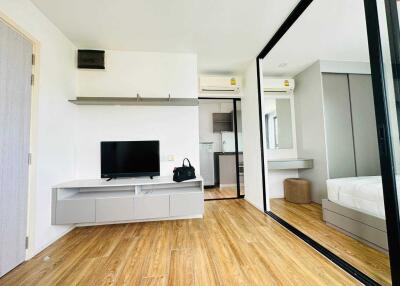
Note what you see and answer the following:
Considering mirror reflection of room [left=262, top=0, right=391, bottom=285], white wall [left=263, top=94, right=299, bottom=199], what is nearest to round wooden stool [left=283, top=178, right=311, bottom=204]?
mirror reflection of room [left=262, top=0, right=391, bottom=285]

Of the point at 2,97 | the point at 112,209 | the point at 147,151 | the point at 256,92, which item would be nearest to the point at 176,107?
the point at 147,151

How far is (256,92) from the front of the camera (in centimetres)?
304

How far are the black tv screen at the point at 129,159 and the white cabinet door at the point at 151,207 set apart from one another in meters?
0.40

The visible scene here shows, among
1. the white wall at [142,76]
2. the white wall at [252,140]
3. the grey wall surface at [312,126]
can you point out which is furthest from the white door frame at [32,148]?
the grey wall surface at [312,126]

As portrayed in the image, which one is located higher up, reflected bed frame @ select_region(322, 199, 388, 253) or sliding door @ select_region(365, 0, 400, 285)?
sliding door @ select_region(365, 0, 400, 285)

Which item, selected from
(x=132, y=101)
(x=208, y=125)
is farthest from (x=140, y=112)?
(x=208, y=125)

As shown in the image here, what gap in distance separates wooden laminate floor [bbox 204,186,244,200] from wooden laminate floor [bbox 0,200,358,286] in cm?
140

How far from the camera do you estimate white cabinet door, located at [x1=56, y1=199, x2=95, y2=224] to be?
2.11 metres

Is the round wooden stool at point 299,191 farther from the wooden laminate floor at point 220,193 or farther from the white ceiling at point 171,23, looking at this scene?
the white ceiling at point 171,23

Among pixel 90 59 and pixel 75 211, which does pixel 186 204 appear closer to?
pixel 75 211

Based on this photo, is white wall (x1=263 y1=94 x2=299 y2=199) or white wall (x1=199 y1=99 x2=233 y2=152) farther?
white wall (x1=199 y1=99 x2=233 y2=152)

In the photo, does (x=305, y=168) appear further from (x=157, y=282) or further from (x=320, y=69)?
(x=157, y=282)

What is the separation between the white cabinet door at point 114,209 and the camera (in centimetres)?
222

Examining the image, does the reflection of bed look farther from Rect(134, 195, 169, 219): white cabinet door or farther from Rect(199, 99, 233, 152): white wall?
Rect(199, 99, 233, 152): white wall
